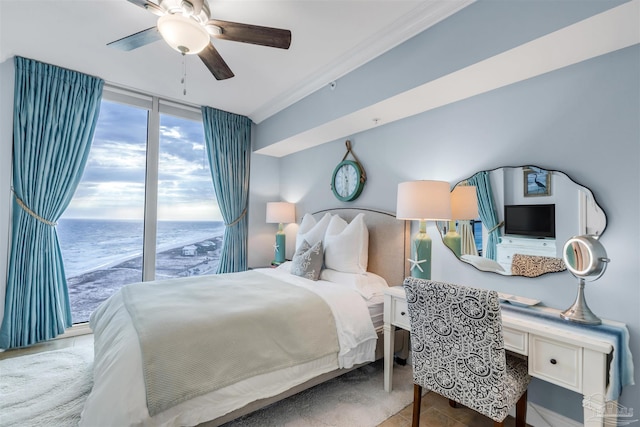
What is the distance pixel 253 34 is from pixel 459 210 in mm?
1930

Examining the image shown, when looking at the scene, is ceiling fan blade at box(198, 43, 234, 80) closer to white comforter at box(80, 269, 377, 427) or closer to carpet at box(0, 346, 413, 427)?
white comforter at box(80, 269, 377, 427)

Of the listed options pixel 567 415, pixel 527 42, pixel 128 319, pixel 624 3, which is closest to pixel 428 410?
pixel 567 415

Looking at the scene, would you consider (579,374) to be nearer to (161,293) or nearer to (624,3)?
(624,3)

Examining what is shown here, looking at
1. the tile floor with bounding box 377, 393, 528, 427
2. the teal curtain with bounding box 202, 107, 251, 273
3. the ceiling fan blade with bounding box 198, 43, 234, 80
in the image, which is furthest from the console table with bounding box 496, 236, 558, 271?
the teal curtain with bounding box 202, 107, 251, 273

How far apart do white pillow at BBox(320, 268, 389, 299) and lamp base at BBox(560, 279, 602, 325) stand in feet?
3.75

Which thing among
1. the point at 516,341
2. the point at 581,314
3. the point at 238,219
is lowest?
the point at 516,341

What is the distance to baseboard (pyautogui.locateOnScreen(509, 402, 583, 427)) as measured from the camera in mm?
1745

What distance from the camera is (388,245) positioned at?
9.19 ft

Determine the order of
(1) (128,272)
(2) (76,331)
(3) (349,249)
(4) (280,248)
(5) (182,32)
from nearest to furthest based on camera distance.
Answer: (5) (182,32), (3) (349,249), (2) (76,331), (1) (128,272), (4) (280,248)

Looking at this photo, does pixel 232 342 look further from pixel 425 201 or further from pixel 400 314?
pixel 425 201

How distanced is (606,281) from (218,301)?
7.68ft

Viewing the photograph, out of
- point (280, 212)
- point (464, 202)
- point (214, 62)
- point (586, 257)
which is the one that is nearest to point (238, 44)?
point (214, 62)

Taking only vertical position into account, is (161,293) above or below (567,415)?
above

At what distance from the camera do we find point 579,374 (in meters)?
1.31
